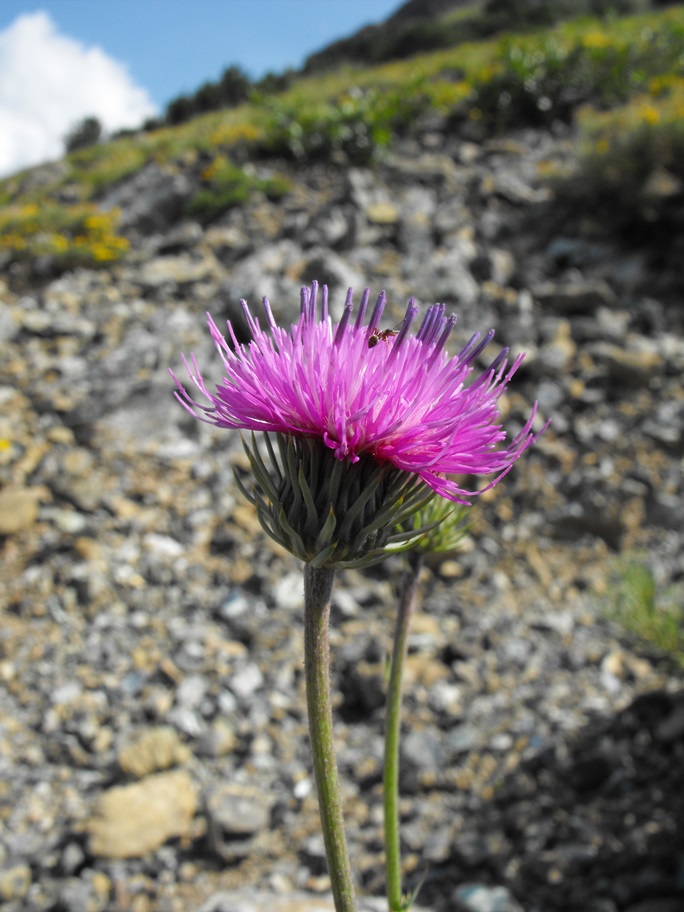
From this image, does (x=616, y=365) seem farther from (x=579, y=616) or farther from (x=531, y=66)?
(x=531, y=66)

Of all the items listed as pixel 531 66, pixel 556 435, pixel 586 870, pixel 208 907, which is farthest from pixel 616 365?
pixel 531 66

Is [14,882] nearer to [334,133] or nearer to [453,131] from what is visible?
[334,133]

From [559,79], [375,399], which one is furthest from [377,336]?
[559,79]

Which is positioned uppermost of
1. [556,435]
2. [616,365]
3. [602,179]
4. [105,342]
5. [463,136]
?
[463,136]

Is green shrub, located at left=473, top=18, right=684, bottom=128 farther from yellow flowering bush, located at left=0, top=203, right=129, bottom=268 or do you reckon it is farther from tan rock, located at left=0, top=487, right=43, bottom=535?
tan rock, located at left=0, top=487, right=43, bottom=535

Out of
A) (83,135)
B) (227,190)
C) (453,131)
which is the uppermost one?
(83,135)

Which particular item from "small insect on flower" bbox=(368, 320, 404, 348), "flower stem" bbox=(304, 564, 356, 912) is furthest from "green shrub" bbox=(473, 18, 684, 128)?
"flower stem" bbox=(304, 564, 356, 912)

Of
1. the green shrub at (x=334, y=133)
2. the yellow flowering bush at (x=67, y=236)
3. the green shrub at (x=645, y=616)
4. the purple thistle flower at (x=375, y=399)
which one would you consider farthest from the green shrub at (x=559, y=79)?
the purple thistle flower at (x=375, y=399)
